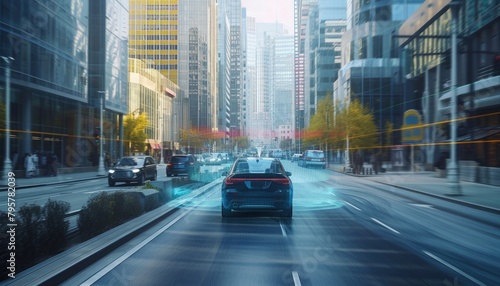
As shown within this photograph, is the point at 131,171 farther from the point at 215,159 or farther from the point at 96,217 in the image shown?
the point at 215,159

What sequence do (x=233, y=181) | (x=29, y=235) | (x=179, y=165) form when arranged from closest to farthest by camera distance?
(x=29, y=235), (x=233, y=181), (x=179, y=165)

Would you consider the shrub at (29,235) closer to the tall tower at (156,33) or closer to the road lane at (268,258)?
the road lane at (268,258)

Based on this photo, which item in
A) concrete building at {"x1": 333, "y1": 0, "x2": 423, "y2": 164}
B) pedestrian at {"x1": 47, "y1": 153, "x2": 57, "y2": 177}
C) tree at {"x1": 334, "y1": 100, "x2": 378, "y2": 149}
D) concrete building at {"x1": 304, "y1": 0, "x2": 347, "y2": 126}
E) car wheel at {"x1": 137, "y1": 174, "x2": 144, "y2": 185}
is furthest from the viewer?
concrete building at {"x1": 304, "y1": 0, "x2": 347, "y2": 126}

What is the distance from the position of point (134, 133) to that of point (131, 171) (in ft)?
126

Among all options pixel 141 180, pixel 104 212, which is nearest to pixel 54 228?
pixel 104 212

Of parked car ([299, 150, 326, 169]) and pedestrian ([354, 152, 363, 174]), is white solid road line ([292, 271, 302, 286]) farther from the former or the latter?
parked car ([299, 150, 326, 169])

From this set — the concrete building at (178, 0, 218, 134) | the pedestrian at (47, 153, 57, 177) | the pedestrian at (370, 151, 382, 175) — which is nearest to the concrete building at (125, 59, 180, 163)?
the concrete building at (178, 0, 218, 134)

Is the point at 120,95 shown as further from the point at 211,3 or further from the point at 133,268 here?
the point at 211,3

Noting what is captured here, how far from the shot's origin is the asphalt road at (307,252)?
6742 millimetres

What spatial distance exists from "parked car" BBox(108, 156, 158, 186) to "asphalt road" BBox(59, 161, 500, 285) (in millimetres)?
13311

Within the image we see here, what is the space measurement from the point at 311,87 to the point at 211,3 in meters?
45.0

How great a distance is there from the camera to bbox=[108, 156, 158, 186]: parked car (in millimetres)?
26823

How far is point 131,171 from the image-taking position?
2689 cm

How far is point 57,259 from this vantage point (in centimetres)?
702
